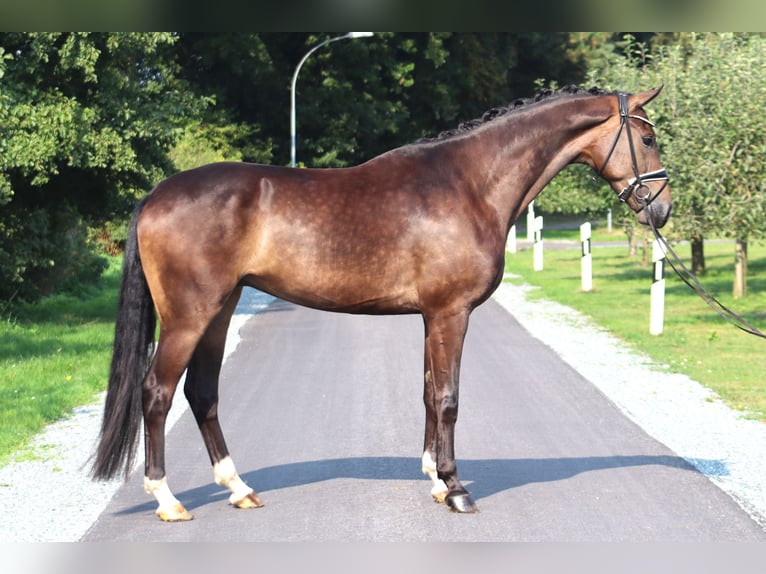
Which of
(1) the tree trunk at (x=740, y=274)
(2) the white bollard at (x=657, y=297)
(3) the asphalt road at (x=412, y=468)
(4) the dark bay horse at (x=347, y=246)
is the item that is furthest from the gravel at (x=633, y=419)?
(1) the tree trunk at (x=740, y=274)

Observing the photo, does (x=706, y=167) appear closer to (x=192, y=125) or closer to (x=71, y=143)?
(x=71, y=143)

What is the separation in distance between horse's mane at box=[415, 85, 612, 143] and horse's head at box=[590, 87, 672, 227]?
0.90 feet

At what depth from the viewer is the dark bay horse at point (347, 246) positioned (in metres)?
6.73

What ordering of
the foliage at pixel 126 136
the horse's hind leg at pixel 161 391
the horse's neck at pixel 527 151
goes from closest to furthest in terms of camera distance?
1. the horse's hind leg at pixel 161 391
2. the horse's neck at pixel 527 151
3. the foliage at pixel 126 136

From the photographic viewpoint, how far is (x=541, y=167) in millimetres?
7402

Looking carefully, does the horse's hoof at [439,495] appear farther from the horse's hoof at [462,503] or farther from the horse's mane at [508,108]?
the horse's mane at [508,108]

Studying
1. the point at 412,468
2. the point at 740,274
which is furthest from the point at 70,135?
the point at 740,274

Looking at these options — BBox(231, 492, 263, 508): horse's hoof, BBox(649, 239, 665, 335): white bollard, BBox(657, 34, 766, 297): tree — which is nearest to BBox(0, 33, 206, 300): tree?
BBox(649, 239, 665, 335): white bollard

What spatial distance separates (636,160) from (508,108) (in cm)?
90

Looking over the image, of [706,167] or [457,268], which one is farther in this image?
[706,167]

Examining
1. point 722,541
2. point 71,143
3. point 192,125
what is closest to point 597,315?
point 71,143

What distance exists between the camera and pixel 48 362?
511 inches

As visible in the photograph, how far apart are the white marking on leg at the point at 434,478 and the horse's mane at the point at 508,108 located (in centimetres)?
207

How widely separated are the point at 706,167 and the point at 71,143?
933cm
